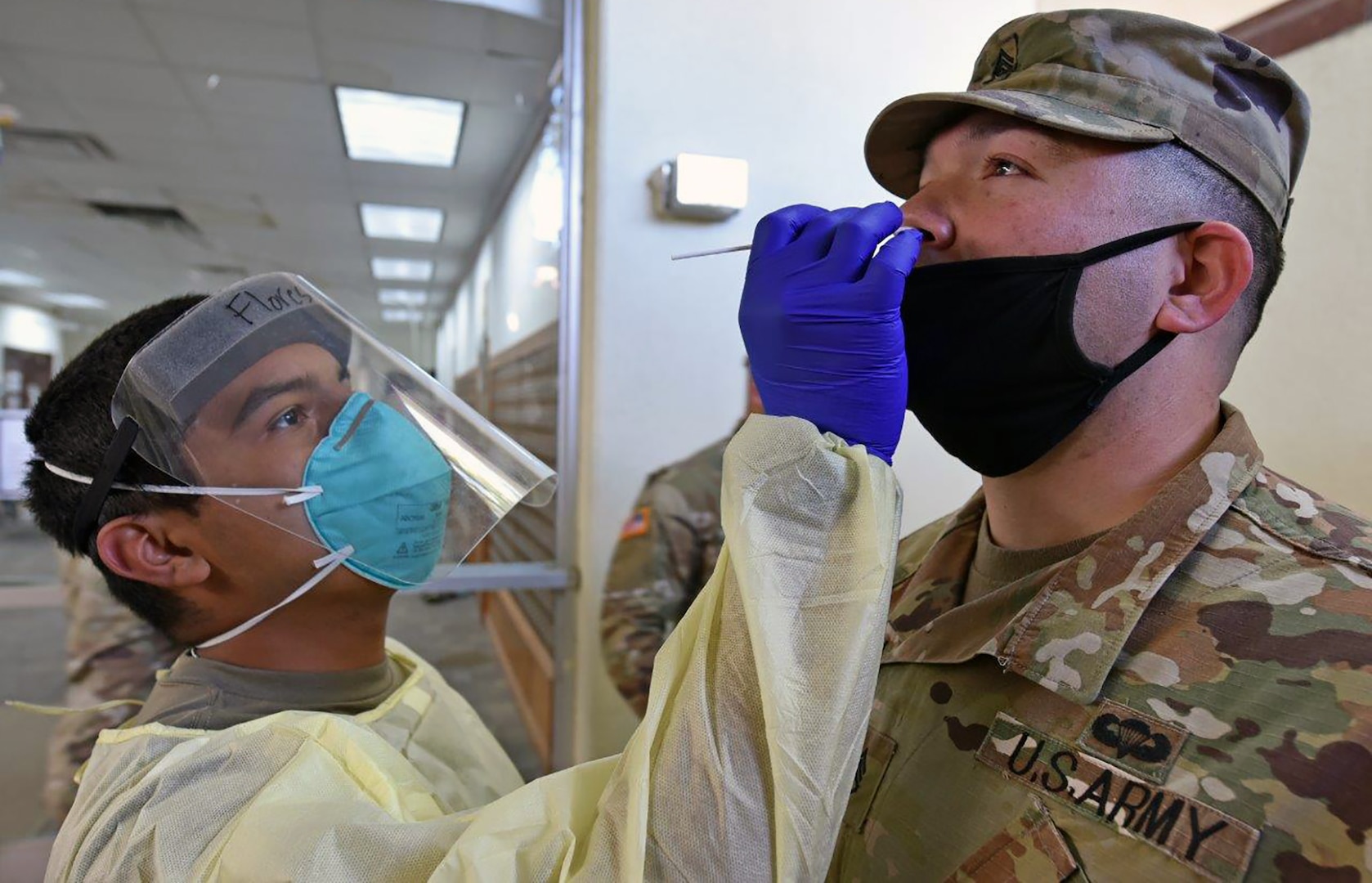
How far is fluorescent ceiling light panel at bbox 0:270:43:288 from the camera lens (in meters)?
2.30

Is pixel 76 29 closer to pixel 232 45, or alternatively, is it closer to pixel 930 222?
pixel 232 45

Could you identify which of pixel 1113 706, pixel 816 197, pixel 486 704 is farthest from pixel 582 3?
pixel 1113 706

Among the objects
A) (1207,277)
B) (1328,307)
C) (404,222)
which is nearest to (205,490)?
(1207,277)

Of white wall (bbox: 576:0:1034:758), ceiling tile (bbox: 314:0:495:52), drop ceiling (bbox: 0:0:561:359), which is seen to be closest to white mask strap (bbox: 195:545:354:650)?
white wall (bbox: 576:0:1034:758)

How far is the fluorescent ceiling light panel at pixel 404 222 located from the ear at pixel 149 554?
201 centimetres

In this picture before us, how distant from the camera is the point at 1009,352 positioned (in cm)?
90

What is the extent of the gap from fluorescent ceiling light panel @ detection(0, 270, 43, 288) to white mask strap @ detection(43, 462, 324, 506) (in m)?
1.80

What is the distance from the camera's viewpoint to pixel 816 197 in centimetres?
244

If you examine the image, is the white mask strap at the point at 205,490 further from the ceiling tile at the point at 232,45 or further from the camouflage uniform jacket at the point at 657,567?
the ceiling tile at the point at 232,45

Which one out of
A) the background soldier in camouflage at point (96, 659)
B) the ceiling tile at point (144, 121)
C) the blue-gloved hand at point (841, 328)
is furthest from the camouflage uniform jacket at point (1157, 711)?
the ceiling tile at point (144, 121)

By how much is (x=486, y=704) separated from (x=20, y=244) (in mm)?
1924

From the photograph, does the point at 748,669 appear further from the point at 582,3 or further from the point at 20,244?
the point at 20,244

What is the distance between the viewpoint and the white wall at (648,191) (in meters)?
2.28

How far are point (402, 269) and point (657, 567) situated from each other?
165 centimetres
